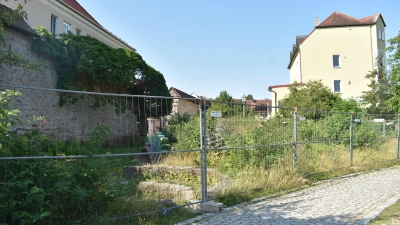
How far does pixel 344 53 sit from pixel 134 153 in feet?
124

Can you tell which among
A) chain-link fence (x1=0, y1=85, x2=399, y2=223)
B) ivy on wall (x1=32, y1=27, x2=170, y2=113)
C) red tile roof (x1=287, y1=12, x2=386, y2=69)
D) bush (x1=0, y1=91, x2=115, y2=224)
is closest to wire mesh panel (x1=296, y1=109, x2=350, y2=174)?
chain-link fence (x1=0, y1=85, x2=399, y2=223)

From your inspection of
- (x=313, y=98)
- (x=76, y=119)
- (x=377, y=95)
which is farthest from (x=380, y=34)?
(x=76, y=119)

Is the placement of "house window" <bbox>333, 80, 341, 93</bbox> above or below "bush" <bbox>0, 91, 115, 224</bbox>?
above

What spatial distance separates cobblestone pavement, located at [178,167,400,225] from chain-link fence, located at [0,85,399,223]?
53 centimetres

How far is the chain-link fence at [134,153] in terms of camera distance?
4141 millimetres

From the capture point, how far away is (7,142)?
4.07 metres

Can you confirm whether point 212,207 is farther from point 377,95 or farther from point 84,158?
point 377,95

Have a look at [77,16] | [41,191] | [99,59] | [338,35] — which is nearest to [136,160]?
[41,191]

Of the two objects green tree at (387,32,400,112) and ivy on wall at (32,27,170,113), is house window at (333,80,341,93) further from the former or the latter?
ivy on wall at (32,27,170,113)

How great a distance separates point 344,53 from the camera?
124 ft

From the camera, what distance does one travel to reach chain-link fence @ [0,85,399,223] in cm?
414

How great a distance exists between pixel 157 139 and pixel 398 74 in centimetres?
1719

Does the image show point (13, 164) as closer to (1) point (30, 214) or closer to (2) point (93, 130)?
(1) point (30, 214)

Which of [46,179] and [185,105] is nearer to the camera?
[46,179]
